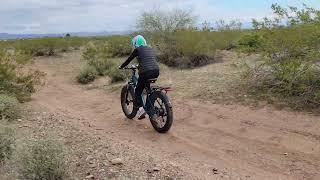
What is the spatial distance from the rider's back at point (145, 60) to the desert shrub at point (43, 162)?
356 cm

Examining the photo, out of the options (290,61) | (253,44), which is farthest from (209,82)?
(290,61)

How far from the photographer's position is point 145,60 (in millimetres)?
9938

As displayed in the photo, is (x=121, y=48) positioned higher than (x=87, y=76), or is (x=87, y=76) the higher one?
(x=121, y=48)

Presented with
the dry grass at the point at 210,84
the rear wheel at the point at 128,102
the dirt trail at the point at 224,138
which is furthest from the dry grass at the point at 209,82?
the rear wheel at the point at 128,102

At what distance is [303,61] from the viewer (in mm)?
11359

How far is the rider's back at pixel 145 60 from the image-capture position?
9.89m

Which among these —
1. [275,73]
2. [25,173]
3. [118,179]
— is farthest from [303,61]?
[25,173]

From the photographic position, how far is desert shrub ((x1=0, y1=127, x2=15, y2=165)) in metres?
7.53

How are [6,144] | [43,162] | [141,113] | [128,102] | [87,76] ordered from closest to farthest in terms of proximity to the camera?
[43,162] → [6,144] → [141,113] → [128,102] → [87,76]

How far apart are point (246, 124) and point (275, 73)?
2603 mm

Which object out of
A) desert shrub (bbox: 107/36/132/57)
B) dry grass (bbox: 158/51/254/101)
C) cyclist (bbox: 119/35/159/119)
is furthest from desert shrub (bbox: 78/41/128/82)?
cyclist (bbox: 119/35/159/119)

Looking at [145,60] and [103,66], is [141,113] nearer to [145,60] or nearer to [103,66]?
[145,60]

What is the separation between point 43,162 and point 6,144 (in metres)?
1.45

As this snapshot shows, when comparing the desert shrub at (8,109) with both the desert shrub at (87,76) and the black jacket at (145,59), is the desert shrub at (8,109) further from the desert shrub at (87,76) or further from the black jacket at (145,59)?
the desert shrub at (87,76)
